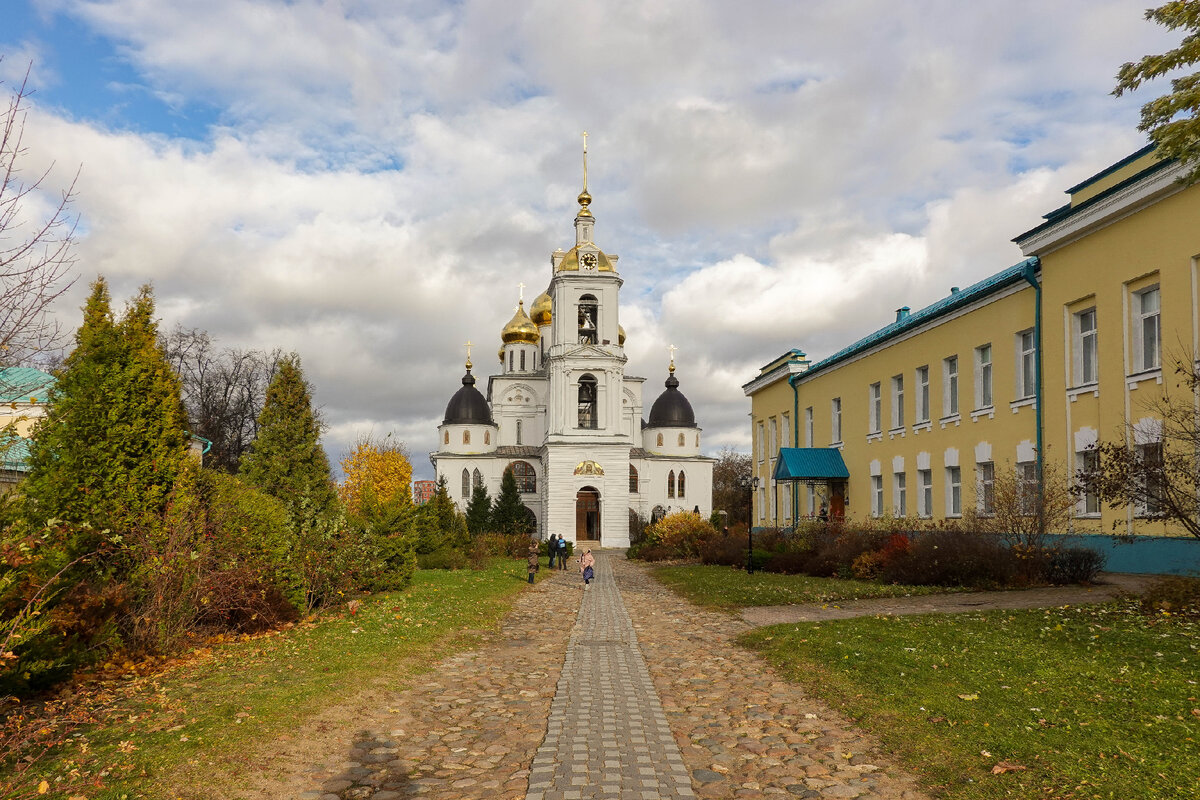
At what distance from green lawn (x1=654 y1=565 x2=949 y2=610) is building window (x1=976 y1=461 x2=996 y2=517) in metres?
4.07

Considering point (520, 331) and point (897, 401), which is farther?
point (520, 331)

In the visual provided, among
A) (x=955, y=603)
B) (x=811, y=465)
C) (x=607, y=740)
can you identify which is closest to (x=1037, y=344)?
(x=955, y=603)

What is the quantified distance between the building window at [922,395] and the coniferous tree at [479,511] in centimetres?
3502

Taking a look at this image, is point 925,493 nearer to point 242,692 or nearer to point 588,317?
point 242,692

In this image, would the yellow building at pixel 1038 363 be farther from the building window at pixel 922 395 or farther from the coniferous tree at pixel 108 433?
the coniferous tree at pixel 108 433

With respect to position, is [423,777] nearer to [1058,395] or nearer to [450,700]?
[450,700]

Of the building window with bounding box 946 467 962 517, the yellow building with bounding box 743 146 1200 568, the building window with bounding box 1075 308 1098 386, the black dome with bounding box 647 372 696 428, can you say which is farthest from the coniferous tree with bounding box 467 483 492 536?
the building window with bounding box 1075 308 1098 386

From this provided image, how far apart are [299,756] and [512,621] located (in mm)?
9220

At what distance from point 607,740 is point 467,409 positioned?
59641mm

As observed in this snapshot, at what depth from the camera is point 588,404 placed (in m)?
59.2

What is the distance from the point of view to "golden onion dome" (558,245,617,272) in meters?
59.1

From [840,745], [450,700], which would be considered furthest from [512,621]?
[840,745]

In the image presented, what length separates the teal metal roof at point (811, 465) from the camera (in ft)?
103

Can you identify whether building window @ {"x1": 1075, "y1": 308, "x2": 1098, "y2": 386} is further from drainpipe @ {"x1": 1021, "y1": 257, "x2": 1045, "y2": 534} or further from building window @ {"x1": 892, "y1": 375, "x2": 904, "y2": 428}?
building window @ {"x1": 892, "y1": 375, "x2": 904, "y2": 428}
